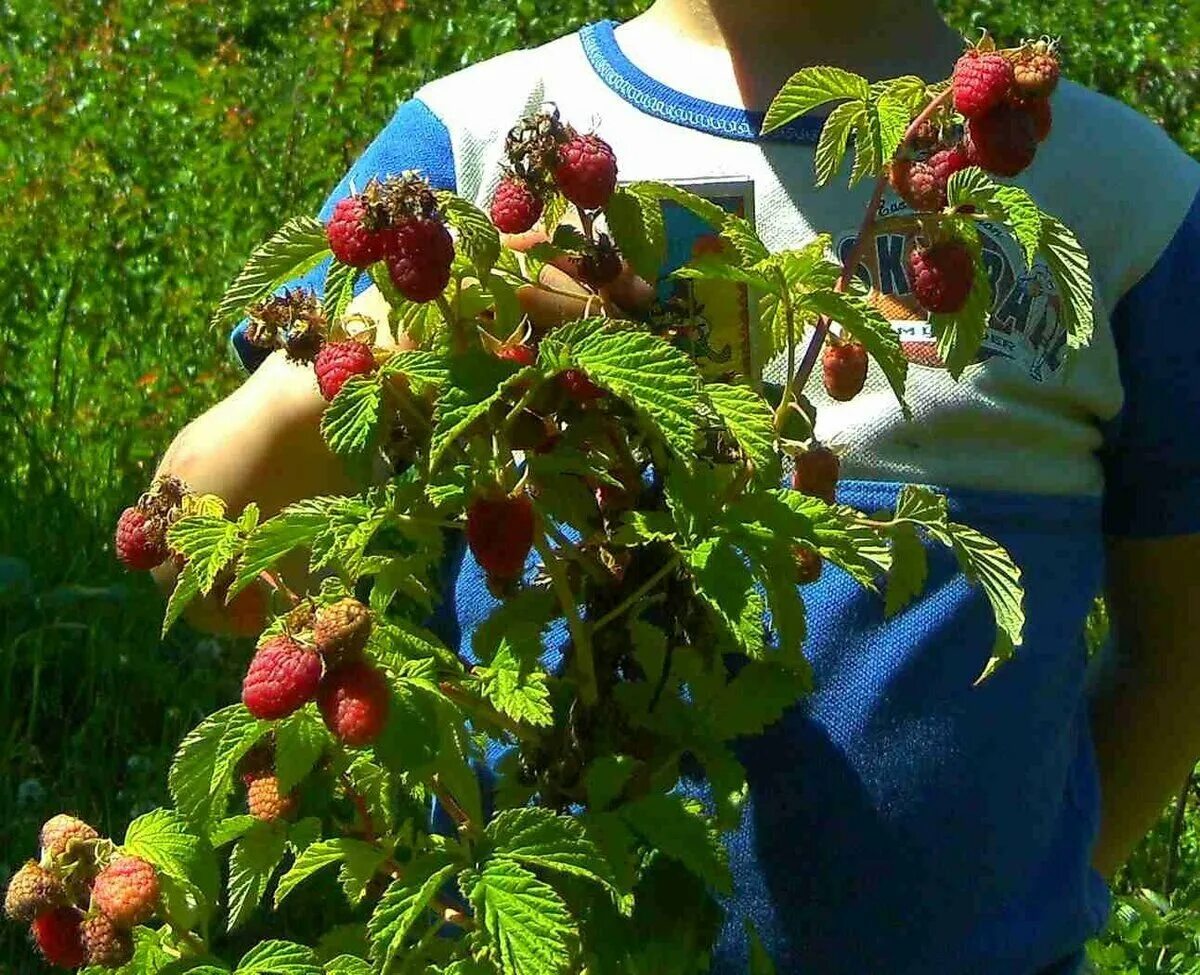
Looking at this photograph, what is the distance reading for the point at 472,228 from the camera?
92 centimetres

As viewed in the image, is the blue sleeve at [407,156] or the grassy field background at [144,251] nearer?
the blue sleeve at [407,156]

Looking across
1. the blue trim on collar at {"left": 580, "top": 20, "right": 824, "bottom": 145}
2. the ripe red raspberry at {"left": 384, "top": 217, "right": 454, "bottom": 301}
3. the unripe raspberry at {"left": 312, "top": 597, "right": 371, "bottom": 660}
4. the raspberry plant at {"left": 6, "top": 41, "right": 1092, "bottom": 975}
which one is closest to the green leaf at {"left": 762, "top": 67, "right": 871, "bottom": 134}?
the raspberry plant at {"left": 6, "top": 41, "right": 1092, "bottom": 975}

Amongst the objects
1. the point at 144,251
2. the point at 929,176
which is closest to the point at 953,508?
the point at 929,176

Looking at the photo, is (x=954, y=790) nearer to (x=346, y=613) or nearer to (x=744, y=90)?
(x=744, y=90)

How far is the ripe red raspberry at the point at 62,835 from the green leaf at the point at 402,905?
0.61 feet

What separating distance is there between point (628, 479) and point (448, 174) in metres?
0.63

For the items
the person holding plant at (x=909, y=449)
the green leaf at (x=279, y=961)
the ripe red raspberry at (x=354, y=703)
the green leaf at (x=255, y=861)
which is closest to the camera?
the ripe red raspberry at (x=354, y=703)

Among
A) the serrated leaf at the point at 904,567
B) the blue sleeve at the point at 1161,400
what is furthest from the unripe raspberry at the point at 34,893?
the blue sleeve at the point at 1161,400

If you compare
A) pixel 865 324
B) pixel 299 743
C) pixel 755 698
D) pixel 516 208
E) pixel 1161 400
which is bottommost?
pixel 1161 400

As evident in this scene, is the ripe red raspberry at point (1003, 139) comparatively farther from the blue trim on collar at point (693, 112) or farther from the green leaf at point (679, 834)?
the blue trim on collar at point (693, 112)

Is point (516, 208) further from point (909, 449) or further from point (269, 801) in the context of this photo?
point (909, 449)

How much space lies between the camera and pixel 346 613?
2.90 ft

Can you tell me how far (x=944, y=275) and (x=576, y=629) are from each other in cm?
26

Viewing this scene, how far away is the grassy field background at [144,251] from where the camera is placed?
119 inches
